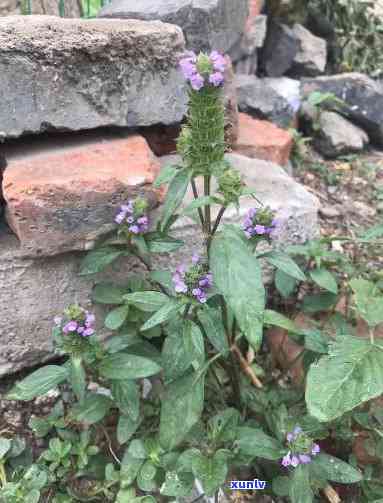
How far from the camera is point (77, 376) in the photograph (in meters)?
1.49

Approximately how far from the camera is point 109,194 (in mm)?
1764

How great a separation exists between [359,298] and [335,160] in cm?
181

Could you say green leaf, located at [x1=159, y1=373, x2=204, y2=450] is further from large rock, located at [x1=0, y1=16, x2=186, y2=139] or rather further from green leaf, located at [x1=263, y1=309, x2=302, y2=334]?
large rock, located at [x1=0, y1=16, x2=186, y2=139]

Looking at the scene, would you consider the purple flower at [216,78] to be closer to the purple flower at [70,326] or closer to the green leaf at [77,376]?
the purple flower at [70,326]

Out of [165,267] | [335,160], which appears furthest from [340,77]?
[165,267]

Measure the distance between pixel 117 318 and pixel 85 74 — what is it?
87 centimetres

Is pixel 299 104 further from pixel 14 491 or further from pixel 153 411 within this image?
pixel 14 491

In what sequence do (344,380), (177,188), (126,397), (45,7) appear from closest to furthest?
(344,380) → (177,188) → (126,397) → (45,7)

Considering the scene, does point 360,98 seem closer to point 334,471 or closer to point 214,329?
point 214,329

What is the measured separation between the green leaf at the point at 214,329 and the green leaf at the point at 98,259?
39cm

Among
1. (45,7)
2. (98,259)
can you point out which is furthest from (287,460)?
(45,7)

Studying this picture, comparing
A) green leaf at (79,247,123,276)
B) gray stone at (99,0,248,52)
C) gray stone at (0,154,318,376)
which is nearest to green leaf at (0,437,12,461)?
gray stone at (0,154,318,376)

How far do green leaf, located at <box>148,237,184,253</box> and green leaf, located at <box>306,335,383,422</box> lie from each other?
1.89 feet

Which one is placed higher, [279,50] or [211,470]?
[279,50]
